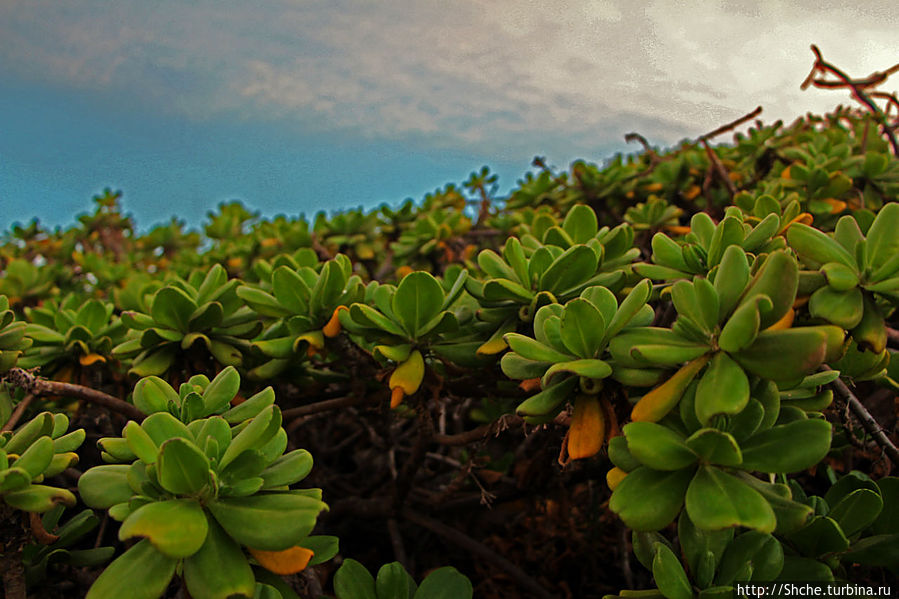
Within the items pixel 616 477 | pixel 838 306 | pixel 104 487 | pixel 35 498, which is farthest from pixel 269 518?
pixel 838 306

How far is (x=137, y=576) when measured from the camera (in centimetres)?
63

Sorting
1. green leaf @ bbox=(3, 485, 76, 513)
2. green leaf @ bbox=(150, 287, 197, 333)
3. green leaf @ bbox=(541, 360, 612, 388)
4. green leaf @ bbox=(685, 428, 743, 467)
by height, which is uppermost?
green leaf @ bbox=(150, 287, 197, 333)

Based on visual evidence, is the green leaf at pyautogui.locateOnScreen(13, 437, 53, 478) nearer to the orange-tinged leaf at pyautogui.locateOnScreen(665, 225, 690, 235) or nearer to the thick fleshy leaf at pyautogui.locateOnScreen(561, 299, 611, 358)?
the thick fleshy leaf at pyautogui.locateOnScreen(561, 299, 611, 358)

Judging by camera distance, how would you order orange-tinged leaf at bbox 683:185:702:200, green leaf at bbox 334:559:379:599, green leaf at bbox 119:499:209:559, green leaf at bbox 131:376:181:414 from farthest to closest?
orange-tinged leaf at bbox 683:185:702:200 < green leaf at bbox 334:559:379:599 < green leaf at bbox 131:376:181:414 < green leaf at bbox 119:499:209:559

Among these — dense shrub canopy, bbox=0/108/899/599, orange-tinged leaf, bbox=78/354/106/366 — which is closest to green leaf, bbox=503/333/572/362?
dense shrub canopy, bbox=0/108/899/599

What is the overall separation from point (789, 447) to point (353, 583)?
0.67 m

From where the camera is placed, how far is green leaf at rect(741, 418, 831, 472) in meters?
0.64

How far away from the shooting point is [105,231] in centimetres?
401

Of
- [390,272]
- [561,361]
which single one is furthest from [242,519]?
[390,272]

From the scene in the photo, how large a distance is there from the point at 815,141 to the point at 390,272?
1.69m

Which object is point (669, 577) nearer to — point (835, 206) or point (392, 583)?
point (392, 583)

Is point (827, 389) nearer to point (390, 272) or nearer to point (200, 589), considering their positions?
point (200, 589)

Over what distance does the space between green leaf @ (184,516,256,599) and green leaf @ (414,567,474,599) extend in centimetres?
36

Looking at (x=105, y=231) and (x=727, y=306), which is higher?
(x=105, y=231)
